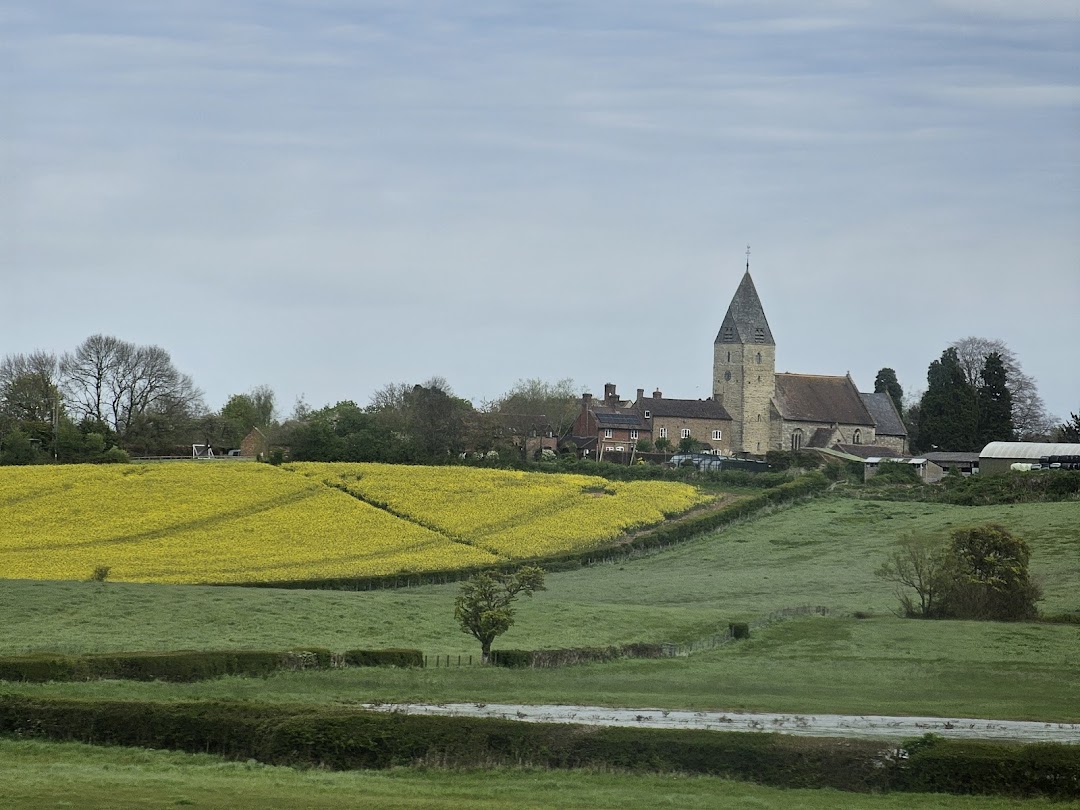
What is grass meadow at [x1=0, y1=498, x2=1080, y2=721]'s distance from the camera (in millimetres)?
36031

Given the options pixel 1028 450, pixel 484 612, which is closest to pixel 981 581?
pixel 484 612

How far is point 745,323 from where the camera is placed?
452 ft

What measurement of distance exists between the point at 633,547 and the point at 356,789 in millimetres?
55523

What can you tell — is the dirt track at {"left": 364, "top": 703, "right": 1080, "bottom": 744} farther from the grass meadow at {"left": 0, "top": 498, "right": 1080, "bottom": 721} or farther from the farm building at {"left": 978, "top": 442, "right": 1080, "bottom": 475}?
the farm building at {"left": 978, "top": 442, "right": 1080, "bottom": 475}

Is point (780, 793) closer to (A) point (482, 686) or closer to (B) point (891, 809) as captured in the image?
(B) point (891, 809)

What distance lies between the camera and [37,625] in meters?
46.4

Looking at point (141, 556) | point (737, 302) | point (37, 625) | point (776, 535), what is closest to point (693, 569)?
point (776, 535)

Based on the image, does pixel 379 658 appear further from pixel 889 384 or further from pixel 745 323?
pixel 889 384

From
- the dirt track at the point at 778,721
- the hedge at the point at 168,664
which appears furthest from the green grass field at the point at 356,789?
the hedge at the point at 168,664

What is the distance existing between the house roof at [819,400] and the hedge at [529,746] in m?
112

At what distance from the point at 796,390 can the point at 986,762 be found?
386 ft

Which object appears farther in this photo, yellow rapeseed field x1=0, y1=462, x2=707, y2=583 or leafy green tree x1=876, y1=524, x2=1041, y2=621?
→ yellow rapeseed field x1=0, y1=462, x2=707, y2=583

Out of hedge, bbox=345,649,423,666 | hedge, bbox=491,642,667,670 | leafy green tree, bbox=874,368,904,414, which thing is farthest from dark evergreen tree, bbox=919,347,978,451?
hedge, bbox=345,649,423,666

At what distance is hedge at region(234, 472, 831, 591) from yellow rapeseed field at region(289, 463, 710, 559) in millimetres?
1408
